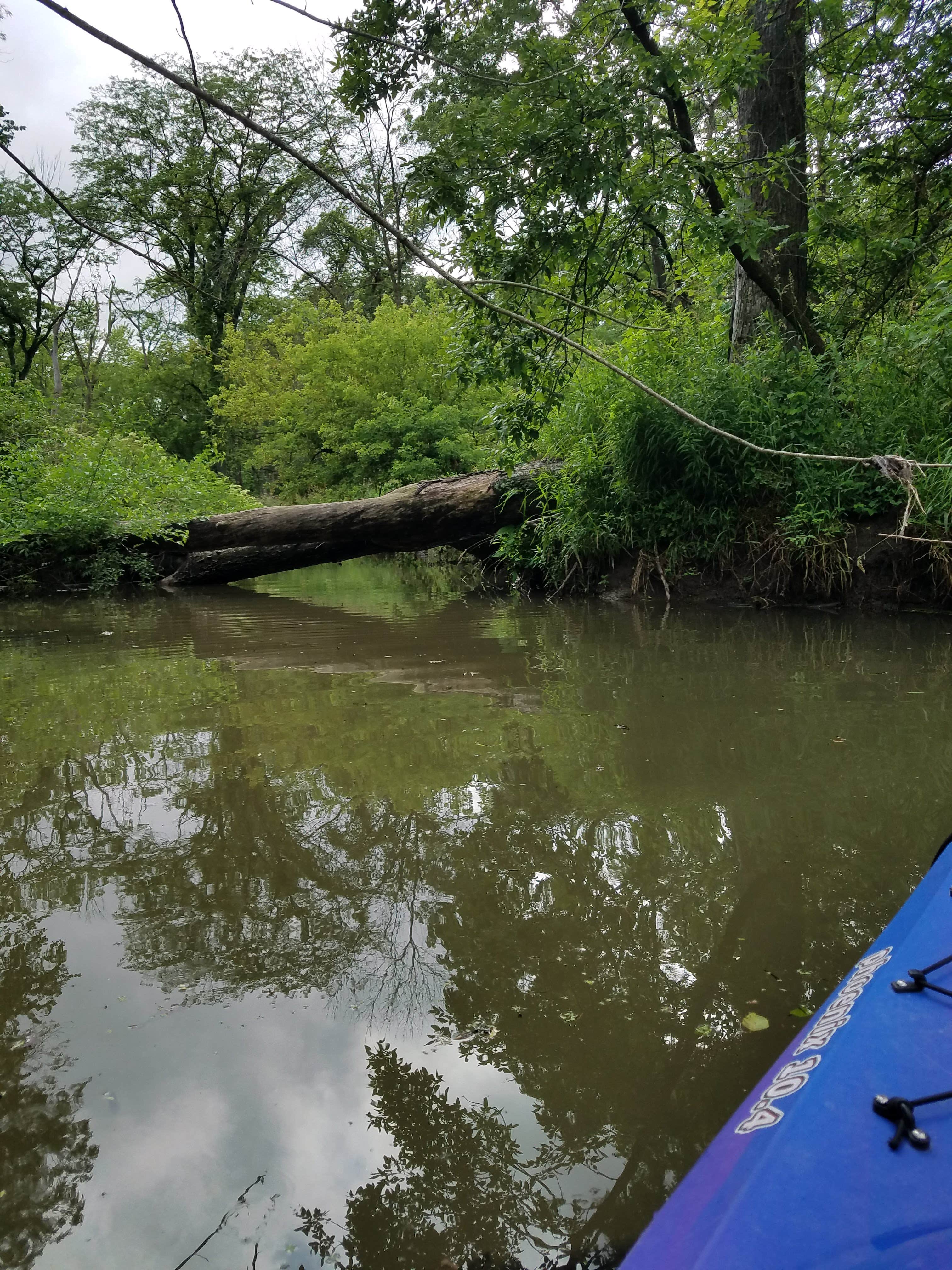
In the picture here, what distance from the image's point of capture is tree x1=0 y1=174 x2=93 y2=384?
2075cm

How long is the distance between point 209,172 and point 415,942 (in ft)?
78.6

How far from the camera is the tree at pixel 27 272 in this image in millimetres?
20750

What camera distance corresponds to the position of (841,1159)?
0.94 metres

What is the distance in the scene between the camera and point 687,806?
2.77m

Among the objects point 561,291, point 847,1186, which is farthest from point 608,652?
point 847,1186

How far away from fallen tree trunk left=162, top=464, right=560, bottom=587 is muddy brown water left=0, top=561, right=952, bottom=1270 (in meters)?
5.60

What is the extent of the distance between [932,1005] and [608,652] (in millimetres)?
4370

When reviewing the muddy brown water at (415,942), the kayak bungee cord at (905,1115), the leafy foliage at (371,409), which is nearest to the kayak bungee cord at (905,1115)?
the kayak bungee cord at (905,1115)

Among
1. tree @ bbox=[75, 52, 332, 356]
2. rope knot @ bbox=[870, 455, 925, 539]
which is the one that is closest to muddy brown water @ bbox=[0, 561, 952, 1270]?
rope knot @ bbox=[870, 455, 925, 539]

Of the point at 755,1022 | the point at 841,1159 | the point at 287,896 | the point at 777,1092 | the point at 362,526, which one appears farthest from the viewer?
the point at 362,526

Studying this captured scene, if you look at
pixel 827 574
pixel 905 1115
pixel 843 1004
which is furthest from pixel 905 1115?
pixel 827 574

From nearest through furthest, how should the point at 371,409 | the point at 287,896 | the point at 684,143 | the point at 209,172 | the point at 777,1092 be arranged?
the point at 777,1092 → the point at 287,896 → the point at 684,143 → the point at 371,409 → the point at 209,172

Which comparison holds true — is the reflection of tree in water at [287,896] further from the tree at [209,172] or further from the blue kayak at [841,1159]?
the tree at [209,172]

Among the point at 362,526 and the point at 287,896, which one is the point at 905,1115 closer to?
the point at 287,896
